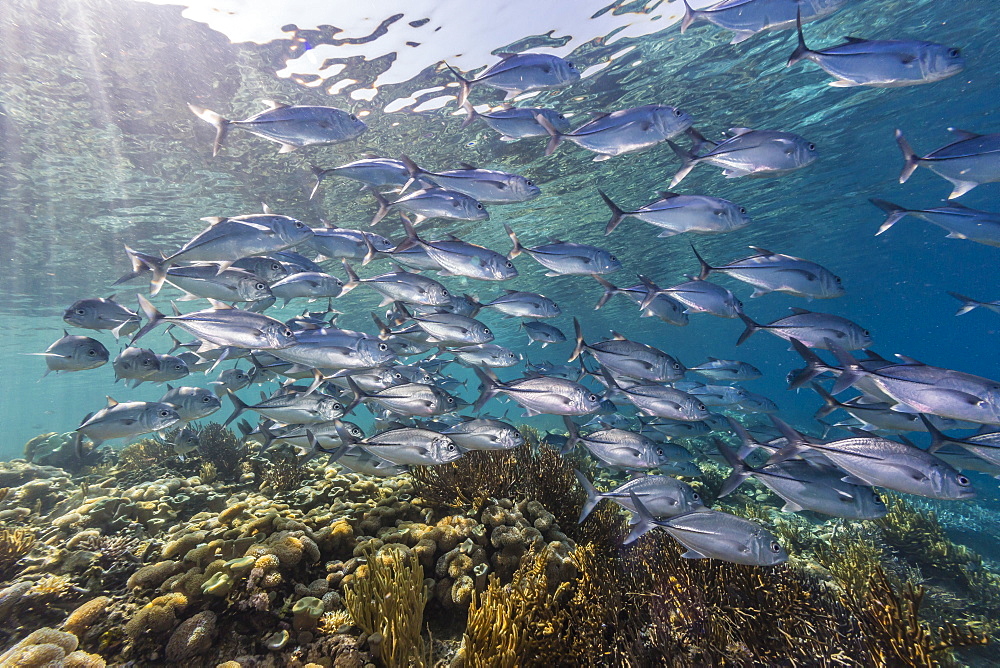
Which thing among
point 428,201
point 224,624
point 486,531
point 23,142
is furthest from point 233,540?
point 23,142

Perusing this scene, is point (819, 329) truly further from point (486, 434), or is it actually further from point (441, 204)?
point (441, 204)

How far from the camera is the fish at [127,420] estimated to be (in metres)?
4.99

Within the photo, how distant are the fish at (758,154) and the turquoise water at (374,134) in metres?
7.28

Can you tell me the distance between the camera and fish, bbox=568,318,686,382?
5.21 m

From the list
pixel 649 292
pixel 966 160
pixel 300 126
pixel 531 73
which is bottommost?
pixel 649 292

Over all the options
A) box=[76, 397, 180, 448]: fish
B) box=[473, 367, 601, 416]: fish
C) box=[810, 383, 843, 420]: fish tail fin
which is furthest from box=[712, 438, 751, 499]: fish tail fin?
box=[76, 397, 180, 448]: fish

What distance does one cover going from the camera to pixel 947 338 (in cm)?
11231

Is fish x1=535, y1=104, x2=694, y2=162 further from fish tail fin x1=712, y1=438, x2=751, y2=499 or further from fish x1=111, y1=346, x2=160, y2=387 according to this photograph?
fish x1=111, y1=346, x2=160, y2=387

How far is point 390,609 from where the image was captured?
9.70 feet

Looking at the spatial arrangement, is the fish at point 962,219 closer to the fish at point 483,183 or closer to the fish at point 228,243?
the fish at point 483,183

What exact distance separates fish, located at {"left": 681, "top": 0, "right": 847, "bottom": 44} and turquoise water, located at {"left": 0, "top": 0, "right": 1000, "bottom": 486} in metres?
6.24

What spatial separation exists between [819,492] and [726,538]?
108 centimetres

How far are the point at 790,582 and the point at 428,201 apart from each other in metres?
5.42

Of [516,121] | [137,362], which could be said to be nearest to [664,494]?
[516,121]
